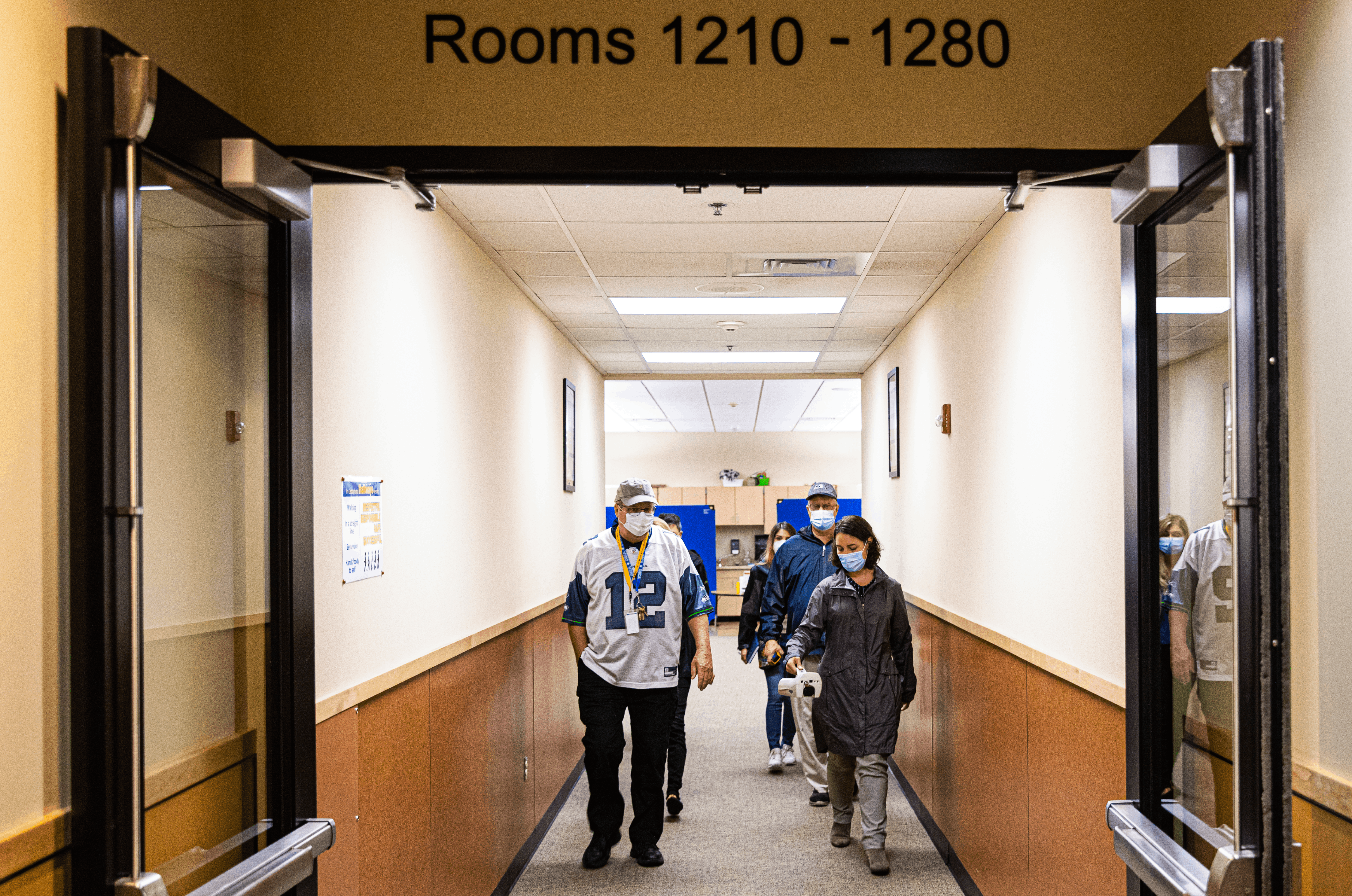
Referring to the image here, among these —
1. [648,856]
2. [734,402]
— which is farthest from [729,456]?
[648,856]

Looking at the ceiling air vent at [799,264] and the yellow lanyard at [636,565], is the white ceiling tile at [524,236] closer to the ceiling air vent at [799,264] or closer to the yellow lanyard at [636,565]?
the ceiling air vent at [799,264]

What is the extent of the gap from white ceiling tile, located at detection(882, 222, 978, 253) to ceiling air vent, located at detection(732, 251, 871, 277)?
17cm

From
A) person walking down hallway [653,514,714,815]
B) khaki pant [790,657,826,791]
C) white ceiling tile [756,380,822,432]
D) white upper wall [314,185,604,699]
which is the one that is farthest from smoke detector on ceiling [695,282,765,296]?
white ceiling tile [756,380,822,432]

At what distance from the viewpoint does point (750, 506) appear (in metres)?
15.0

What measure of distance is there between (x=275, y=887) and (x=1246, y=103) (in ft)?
6.39

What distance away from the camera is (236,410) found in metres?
1.98

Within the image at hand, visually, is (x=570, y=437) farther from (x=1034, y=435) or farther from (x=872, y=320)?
(x=1034, y=435)

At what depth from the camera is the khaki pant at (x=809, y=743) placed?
534 centimetres

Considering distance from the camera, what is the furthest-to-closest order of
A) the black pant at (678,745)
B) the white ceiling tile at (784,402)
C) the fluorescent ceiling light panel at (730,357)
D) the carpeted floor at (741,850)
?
the white ceiling tile at (784,402)
the fluorescent ceiling light panel at (730,357)
the black pant at (678,745)
the carpeted floor at (741,850)

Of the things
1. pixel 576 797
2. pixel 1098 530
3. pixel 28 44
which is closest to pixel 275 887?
pixel 28 44

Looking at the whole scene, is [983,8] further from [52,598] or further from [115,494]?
[52,598]

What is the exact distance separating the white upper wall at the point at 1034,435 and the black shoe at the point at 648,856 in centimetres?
169

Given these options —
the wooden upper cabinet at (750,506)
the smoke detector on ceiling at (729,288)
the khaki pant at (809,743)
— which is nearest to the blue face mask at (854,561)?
the khaki pant at (809,743)

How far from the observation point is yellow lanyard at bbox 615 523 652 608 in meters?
4.43
